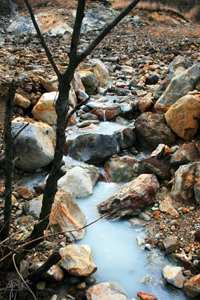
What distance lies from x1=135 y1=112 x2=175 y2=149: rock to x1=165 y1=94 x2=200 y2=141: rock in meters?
0.12

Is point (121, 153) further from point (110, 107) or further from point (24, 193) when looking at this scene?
point (24, 193)

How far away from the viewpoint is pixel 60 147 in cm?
299

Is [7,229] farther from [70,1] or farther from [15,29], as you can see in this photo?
[70,1]

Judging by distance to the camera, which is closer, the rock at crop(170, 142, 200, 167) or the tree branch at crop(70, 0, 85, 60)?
the tree branch at crop(70, 0, 85, 60)

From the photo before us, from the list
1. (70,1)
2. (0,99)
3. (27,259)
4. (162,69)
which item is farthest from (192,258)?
(70,1)

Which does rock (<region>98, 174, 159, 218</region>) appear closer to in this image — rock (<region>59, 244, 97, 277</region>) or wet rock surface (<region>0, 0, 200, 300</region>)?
wet rock surface (<region>0, 0, 200, 300</region>)

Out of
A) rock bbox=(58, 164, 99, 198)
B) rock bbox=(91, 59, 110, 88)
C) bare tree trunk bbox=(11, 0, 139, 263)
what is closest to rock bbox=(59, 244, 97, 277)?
bare tree trunk bbox=(11, 0, 139, 263)

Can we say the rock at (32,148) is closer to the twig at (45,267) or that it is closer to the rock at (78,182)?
the rock at (78,182)

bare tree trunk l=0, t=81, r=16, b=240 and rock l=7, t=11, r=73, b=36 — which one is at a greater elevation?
bare tree trunk l=0, t=81, r=16, b=240

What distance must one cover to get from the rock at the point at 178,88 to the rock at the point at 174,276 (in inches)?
115

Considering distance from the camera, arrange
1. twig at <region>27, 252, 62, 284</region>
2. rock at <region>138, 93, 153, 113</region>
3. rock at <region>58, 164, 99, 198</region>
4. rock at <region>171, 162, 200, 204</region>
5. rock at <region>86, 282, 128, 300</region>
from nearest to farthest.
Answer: twig at <region>27, 252, 62, 284</region> < rock at <region>86, 282, 128, 300</region> < rock at <region>171, 162, 200, 204</region> < rock at <region>58, 164, 99, 198</region> < rock at <region>138, 93, 153, 113</region>

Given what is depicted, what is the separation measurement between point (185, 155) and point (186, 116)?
72 cm

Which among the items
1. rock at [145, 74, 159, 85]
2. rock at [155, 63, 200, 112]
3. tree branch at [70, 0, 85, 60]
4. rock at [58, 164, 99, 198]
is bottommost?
rock at [145, 74, 159, 85]

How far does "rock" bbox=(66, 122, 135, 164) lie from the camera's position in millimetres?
5926
